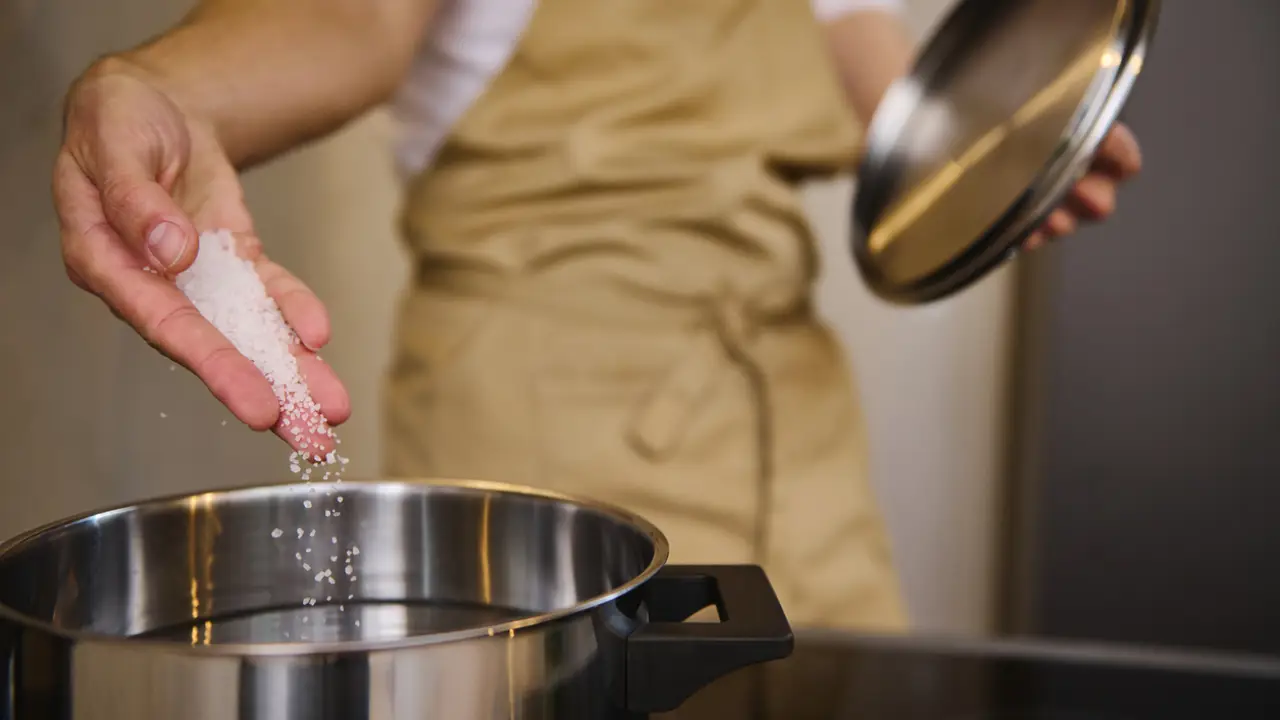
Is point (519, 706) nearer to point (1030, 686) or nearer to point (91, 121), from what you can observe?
point (91, 121)

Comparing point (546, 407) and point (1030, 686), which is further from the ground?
point (546, 407)

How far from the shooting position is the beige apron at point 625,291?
76cm

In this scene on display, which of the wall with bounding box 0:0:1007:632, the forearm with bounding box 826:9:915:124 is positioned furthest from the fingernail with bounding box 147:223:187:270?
the forearm with bounding box 826:9:915:124

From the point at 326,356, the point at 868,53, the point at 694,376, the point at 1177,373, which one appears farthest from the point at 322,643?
the point at 1177,373

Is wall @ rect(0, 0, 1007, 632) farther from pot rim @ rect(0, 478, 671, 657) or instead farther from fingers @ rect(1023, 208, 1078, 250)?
fingers @ rect(1023, 208, 1078, 250)

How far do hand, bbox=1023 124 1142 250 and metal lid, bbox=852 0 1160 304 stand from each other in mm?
62

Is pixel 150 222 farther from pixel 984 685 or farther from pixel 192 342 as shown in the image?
pixel 984 685

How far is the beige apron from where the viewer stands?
0.76m

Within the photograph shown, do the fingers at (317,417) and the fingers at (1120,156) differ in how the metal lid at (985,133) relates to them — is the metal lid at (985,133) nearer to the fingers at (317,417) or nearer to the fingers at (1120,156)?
the fingers at (1120,156)

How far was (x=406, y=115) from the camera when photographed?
78 cm

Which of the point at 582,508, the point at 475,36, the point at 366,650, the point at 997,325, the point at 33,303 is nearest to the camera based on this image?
the point at 366,650

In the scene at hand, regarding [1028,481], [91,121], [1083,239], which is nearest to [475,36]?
[91,121]

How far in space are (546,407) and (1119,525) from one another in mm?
729

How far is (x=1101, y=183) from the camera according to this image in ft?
2.31
